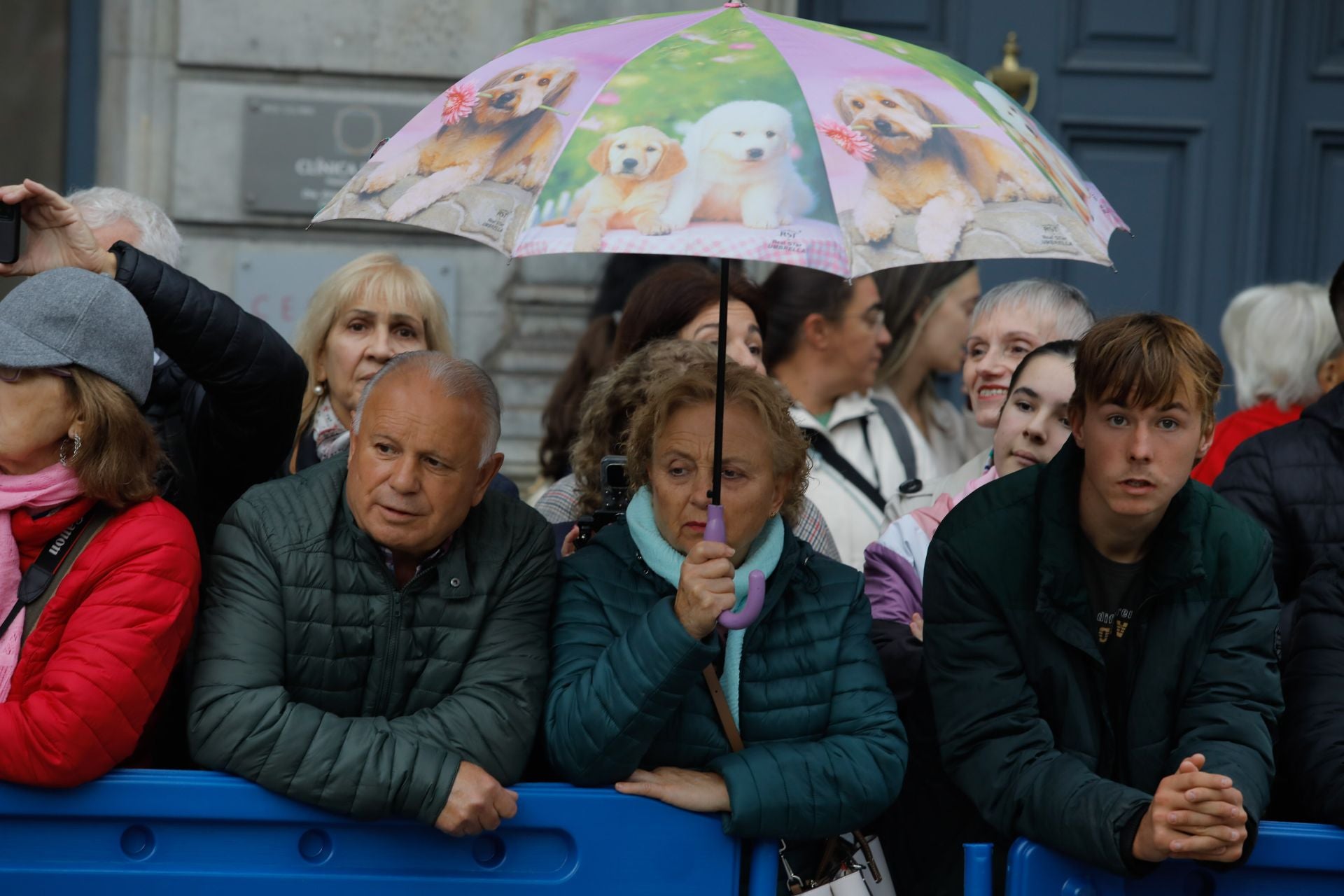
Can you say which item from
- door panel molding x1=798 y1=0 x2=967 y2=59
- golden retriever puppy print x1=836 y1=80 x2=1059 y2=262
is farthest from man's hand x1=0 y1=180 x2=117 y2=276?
door panel molding x1=798 y1=0 x2=967 y2=59

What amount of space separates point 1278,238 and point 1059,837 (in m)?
4.47

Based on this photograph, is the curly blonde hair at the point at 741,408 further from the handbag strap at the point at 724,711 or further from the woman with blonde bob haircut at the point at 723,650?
the handbag strap at the point at 724,711

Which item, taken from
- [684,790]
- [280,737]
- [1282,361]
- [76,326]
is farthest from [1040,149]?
[1282,361]

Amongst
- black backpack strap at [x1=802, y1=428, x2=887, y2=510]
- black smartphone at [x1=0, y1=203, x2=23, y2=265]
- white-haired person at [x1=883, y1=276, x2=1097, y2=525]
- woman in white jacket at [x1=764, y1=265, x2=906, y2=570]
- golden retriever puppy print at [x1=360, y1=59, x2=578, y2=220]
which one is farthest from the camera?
woman in white jacket at [x1=764, y1=265, x2=906, y2=570]

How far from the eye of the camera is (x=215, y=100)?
6137mm

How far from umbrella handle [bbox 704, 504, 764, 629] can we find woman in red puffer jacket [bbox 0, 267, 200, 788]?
37.2 inches

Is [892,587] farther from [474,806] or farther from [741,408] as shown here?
[474,806]

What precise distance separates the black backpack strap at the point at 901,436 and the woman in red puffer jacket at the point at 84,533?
2.52 metres

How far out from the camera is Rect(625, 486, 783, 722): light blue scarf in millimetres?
3160

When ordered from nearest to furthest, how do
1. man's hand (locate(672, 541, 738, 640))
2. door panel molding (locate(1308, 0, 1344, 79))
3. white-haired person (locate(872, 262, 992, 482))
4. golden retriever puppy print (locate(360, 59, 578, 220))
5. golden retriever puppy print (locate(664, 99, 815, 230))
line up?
golden retriever puppy print (locate(664, 99, 815, 230)) → golden retriever puppy print (locate(360, 59, 578, 220)) → man's hand (locate(672, 541, 738, 640)) → white-haired person (locate(872, 262, 992, 482)) → door panel molding (locate(1308, 0, 1344, 79))

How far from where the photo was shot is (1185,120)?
6.74m

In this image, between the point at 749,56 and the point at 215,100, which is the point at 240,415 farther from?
the point at 215,100

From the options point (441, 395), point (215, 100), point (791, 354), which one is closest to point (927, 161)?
point (441, 395)

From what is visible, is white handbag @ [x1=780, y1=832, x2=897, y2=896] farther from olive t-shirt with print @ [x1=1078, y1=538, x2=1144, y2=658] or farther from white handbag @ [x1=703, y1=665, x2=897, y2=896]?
olive t-shirt with print @ [x1=1078, y1=538, x2=1144, y2=658]
